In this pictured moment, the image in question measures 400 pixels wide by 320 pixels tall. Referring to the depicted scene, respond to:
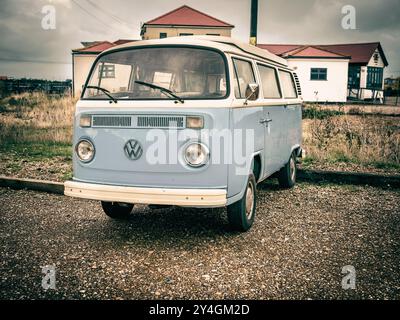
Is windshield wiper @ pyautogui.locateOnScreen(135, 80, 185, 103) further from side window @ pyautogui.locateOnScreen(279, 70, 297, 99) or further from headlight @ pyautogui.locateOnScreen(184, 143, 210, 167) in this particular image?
side window @ pyautogui.locateOnScreen(279, 70, 297, 99)

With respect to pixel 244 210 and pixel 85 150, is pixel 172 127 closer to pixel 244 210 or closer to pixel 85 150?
pixel 85 150

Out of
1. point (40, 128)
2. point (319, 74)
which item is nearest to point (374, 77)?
point (319, 74)

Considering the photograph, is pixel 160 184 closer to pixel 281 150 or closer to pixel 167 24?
pixel 281 150

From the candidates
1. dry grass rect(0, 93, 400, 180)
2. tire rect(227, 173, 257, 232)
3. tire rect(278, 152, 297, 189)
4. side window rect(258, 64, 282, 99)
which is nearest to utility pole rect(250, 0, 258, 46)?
dry grass rect(0, 93, 400, 180)

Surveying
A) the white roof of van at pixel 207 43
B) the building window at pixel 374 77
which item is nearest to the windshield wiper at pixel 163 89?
the white roof of van at pixel 207 43

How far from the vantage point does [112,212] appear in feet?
→ 17.4

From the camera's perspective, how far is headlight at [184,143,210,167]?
3.98 meters

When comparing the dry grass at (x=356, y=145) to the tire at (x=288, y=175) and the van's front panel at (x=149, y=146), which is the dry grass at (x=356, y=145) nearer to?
the tire at (x=288, y=175)

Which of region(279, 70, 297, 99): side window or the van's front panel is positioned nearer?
the van's front panel

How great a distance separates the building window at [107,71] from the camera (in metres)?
4.70

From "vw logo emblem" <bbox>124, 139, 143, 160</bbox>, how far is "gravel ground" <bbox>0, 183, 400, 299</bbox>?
3.28ft

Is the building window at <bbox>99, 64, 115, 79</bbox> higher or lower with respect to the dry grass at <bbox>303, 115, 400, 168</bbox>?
higher

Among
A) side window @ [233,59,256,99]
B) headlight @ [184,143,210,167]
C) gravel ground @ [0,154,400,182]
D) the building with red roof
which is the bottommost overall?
gravel ground @ [0,154,400,182]

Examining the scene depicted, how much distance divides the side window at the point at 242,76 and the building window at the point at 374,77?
40.4 m
